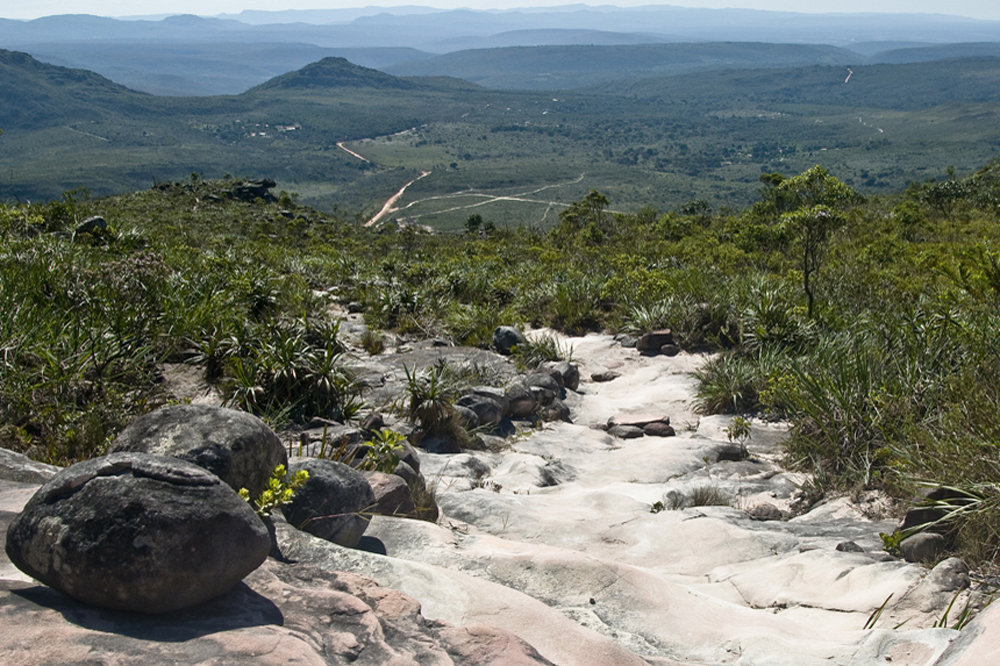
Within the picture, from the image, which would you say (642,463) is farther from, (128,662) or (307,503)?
(128,662)

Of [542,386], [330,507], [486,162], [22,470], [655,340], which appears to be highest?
[486,162]

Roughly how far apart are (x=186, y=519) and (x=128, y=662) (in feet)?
1.66

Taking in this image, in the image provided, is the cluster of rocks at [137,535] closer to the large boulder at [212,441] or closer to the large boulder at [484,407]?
the large boulder at [212,441]

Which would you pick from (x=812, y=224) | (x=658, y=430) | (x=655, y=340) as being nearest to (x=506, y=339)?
(x=655, y=340)

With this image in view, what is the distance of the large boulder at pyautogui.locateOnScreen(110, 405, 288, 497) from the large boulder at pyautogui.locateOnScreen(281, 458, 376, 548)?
23cm

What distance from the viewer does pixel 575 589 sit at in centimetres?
351

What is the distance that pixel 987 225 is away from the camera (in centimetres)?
1812

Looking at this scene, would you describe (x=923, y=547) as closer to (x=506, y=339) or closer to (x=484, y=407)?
(x=484, y=407)

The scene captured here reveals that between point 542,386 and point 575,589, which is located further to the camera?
point 542,386

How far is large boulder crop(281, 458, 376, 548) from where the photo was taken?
358 cm

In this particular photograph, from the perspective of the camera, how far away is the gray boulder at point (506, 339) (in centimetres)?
1081

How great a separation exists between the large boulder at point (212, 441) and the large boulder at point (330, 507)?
23cm

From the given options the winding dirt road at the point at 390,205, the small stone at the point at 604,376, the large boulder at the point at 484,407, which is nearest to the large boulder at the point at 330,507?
the large boulder at the point at 484,407

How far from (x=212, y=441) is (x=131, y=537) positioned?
1.14 meters
